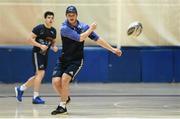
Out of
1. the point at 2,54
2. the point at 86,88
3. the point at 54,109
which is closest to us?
the point at 54,109

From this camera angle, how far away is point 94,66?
17.8 metres

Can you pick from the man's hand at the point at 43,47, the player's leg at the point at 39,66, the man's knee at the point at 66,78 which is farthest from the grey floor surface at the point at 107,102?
the man's hand at the point at 43,47

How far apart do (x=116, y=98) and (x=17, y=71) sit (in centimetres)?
453

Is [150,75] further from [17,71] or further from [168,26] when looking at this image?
[17,71]

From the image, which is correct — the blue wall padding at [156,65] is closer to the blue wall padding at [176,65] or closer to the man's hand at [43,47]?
the blue wall padding at [176,65]

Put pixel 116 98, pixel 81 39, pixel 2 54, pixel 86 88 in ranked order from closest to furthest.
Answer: pixel 81 39, pixel 116 98, pixel 86 88, pixel 2 54

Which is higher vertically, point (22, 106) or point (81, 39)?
point (81, 39)

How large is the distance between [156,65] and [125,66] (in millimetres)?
980

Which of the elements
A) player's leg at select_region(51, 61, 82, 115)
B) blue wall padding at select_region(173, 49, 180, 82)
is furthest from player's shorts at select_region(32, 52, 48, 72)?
blue wall padding at select_region(173, 49, 180, 82)

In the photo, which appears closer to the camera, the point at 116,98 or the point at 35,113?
the point at 35,113

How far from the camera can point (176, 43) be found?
1772cm

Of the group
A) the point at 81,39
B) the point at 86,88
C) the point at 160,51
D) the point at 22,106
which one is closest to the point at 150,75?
the point at 160,51

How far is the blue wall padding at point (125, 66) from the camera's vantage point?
17.9m

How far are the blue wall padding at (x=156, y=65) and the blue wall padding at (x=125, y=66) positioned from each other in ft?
0.73
